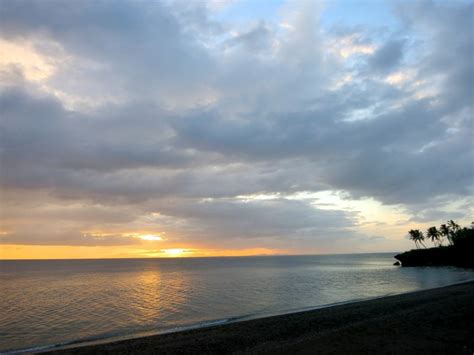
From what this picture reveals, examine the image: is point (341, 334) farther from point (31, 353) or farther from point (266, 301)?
point (266, 301)

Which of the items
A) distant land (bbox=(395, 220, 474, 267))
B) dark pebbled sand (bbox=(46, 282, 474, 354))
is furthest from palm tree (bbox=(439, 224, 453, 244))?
dark pebbled sand (bbox=(46, 282, 474, 354))

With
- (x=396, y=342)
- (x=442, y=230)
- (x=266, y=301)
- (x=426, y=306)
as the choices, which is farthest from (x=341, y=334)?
(x=442, y=230)

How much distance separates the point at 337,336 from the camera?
752 inches

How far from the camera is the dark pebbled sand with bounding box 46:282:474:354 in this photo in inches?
651

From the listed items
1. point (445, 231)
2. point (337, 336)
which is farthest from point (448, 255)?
point (337, 336)

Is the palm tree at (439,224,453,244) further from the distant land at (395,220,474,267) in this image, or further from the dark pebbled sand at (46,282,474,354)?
the dark pebbled sand at (46,282,474,354)

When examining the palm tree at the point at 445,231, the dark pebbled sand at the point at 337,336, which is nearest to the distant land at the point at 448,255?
the palm tree at the point at 445,231

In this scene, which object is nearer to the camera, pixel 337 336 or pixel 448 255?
pixel 337 336

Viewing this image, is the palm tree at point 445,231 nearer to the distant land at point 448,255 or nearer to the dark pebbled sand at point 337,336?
the distant land at point 448,255

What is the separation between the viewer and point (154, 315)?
35.7 meters

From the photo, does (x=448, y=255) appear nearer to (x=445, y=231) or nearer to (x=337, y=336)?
(x=445, y=231)

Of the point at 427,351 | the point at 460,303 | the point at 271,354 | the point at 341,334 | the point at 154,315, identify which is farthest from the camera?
the point at 154,315

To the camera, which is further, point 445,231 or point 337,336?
point 445,231

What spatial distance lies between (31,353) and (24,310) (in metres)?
23.9
